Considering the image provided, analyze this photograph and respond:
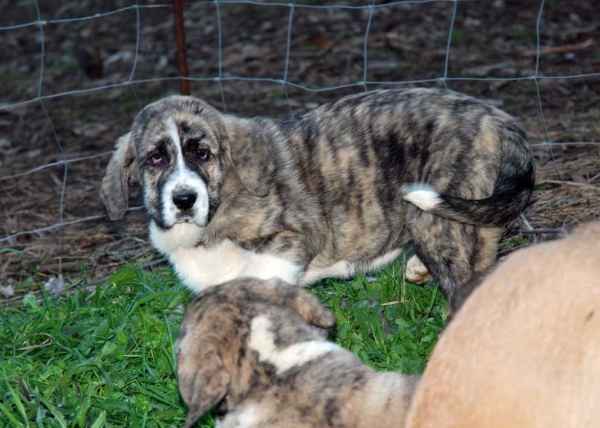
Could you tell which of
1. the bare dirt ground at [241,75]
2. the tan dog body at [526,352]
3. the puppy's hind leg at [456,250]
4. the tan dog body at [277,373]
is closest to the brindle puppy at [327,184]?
the puppy's hind leg at [456,250]

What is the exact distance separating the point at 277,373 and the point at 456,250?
5.32 feet

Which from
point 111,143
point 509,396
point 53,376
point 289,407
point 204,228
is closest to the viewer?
point 509,396

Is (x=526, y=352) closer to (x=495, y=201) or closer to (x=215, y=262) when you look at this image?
(x=495, y=201)

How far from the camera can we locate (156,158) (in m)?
4.84

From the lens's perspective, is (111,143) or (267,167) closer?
(267,167)

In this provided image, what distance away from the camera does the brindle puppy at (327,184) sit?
4.60 m

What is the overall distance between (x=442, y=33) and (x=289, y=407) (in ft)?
21.5

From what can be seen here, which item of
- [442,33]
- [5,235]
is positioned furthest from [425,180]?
[442,33]

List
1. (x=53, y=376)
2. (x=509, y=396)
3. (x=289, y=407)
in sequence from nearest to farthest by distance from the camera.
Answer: (x=509, y=396), (x=289, y=407), (x=53, y=376)

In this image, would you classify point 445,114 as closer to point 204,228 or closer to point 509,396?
point 204,228

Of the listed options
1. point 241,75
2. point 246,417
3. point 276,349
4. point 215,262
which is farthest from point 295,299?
point 241,75

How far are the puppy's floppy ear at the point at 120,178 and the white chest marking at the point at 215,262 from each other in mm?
282

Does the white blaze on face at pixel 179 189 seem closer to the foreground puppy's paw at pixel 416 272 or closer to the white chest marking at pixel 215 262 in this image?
the white chest marking at pixel 215 262

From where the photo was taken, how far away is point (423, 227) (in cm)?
469
